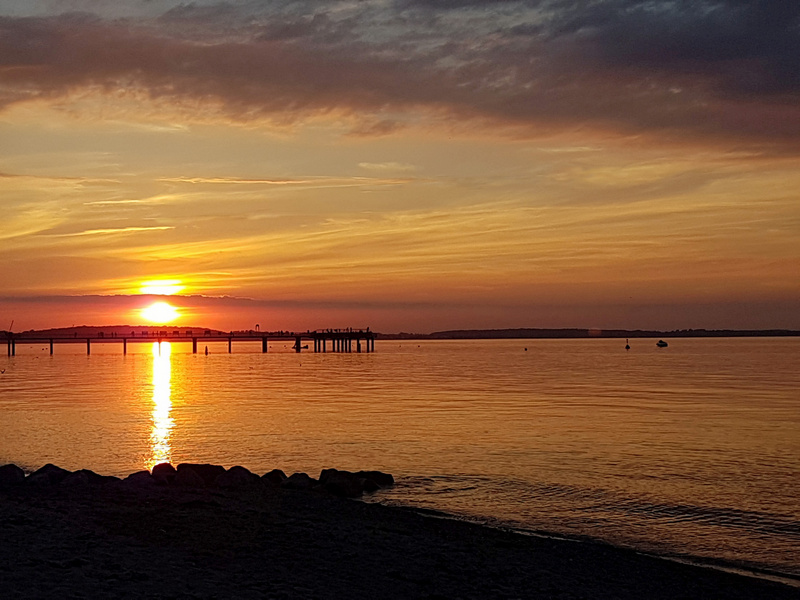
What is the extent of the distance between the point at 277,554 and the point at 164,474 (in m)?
8.05

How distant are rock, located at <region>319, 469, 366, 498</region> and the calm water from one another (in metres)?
1.17

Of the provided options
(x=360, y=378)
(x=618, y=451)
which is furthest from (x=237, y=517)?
(x=360, y=378)

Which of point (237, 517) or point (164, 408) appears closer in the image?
point (237, 517)

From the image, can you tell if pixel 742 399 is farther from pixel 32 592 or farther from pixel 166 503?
pixel 32 592

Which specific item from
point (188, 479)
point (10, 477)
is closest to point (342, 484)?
point (188, 479)

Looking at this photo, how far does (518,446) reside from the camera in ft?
109

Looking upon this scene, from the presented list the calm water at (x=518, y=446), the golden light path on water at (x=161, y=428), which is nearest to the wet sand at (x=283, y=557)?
the calm water at (x=518, y=446)

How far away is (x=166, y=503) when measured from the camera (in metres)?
17.4

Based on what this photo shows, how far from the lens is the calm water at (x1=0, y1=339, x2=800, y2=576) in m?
20.3

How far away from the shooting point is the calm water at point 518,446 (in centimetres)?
2033

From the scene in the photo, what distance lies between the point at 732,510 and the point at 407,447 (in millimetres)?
14469

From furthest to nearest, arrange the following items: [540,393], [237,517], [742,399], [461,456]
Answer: [540,393] < [742,399] < [461,456] < [237,517]

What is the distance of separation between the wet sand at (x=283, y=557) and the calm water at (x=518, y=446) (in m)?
2.86

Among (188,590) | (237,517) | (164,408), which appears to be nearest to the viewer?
(188,590)
